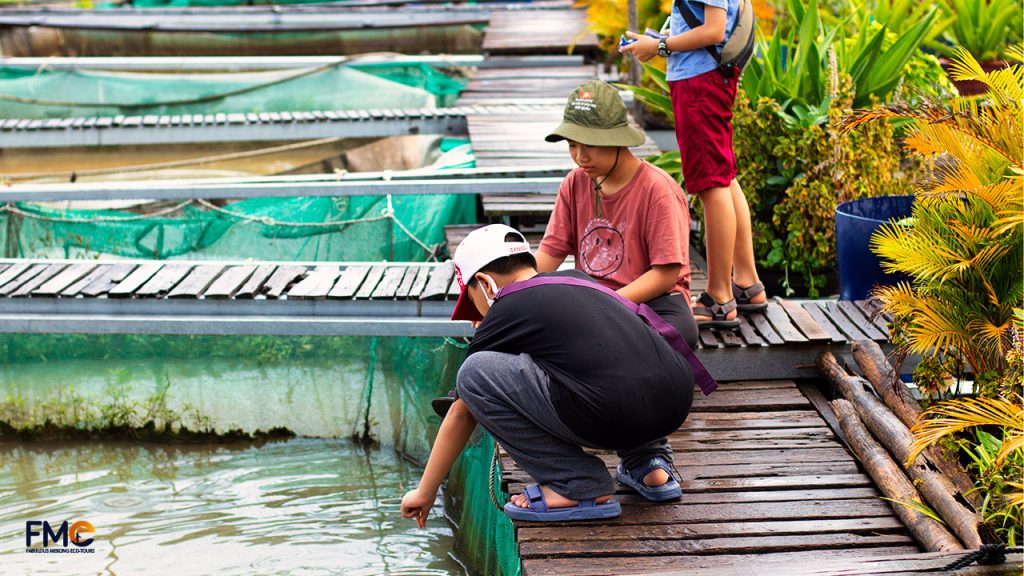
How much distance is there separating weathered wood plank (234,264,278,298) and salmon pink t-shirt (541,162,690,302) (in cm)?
148

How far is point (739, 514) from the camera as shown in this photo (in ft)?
11.1

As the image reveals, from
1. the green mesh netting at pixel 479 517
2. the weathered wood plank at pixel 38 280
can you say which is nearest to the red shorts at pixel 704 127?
the green mesh netting at pixel 479 517

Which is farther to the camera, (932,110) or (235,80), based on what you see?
(235,80)

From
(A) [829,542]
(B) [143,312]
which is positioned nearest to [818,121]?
(A) [829,542]

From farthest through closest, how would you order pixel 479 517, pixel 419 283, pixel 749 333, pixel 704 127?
pixel 419 283 → pixel 749 333 → pixel 704 127 → pixel 479 517

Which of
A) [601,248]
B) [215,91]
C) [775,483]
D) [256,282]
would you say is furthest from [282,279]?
[215,91]

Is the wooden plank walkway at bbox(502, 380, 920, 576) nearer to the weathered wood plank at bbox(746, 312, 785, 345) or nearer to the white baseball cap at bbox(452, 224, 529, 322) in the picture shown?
the weathered wood plank at bbox(746, 312, 785, 345)

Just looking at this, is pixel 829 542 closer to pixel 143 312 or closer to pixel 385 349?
pixel 385 349

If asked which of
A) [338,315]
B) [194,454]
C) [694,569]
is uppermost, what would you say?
[338,315]

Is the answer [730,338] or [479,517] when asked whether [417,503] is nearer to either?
[479,517]

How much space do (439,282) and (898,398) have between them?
2.07 metres

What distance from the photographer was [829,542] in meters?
3.22

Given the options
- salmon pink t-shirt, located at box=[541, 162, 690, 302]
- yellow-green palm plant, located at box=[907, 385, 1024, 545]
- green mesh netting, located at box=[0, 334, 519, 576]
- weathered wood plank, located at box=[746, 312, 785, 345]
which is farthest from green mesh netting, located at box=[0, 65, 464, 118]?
yellow-green palm plant, located at box=[907, 385, 1024, 545]

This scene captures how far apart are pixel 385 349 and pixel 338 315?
312 mm
